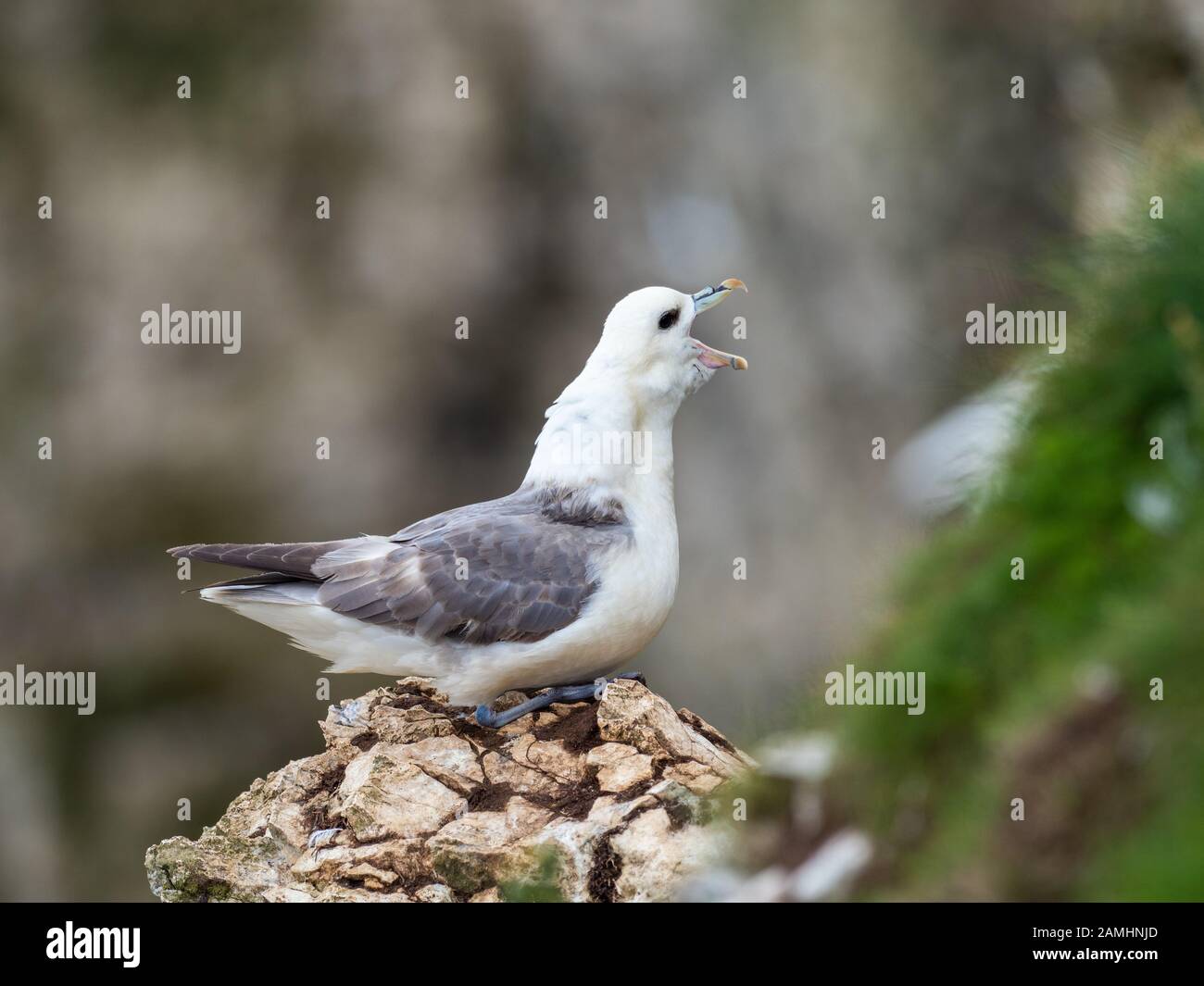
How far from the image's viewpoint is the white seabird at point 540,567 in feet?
21.1

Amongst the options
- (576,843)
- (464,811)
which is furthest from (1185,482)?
(464,811)

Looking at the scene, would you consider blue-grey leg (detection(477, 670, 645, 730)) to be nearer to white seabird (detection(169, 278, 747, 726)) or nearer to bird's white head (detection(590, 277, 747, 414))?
white seabird (detection(169, 278, 747, 726))

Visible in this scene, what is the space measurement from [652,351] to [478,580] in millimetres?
1607

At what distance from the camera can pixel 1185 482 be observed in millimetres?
3723

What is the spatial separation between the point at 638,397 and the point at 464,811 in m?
2.38

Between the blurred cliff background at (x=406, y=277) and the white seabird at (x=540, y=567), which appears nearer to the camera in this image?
the white seabird at (x=540, y=567)

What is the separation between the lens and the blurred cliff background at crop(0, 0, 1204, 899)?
52.1 ft

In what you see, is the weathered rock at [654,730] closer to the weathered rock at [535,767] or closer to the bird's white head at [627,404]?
the weathered rock at [535,767]

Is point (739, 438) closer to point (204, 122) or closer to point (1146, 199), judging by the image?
point (204, 122)

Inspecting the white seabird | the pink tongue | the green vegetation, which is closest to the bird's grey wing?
the white seabird

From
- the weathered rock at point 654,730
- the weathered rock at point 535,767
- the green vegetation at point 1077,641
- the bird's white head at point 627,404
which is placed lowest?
the weathered rock at point 535,767

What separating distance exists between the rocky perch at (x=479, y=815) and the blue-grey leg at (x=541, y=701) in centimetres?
6

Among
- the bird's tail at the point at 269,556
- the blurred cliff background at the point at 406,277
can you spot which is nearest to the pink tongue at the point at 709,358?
the bird's tail at the point at 269,556

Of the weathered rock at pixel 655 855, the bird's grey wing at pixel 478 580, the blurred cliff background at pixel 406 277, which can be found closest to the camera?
the weathered rock at pixel 655 855
